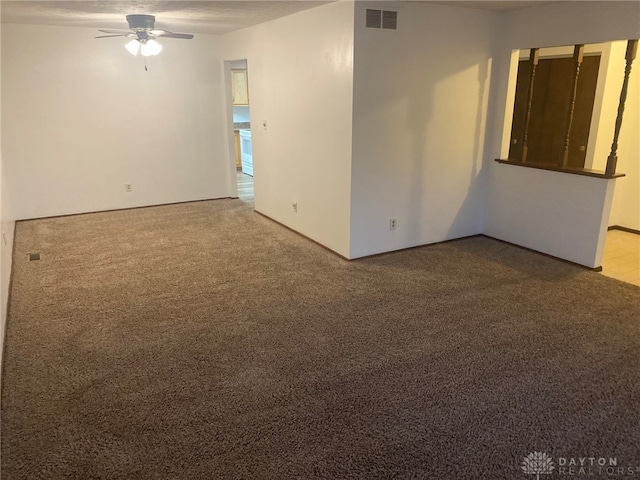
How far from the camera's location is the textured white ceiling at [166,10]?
388 cm

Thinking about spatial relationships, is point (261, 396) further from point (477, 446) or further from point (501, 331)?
point (501, 331)

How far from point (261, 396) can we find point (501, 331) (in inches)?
67.5

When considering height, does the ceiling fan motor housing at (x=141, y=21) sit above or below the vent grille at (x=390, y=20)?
above

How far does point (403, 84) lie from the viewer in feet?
13.9

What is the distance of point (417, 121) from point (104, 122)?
4.09 meters

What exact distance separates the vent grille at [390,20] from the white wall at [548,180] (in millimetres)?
1345

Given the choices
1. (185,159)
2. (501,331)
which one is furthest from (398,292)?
(185,159)

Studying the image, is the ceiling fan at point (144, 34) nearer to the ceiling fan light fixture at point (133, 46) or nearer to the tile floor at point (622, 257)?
the ceiling fan light fixture at point (133, 46)

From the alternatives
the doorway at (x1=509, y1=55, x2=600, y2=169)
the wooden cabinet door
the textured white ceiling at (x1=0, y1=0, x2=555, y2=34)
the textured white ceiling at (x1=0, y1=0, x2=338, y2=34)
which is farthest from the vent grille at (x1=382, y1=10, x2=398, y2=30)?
the wooden cabinet door

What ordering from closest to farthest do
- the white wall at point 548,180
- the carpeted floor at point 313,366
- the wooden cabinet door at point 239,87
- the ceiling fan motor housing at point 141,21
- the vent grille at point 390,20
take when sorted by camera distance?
the carpeted floor at point 313,366 < the white wall at point 548,180 < the vent grille at point 390,20 < the ceiling fan motor housing at point 141,21 < the wooden cabinet door at point 239,87

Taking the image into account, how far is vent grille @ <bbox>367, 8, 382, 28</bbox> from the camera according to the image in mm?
3861

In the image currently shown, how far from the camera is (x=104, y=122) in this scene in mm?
6016

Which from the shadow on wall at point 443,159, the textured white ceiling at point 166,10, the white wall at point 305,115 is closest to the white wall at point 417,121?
the shadow on wall at point 443,159

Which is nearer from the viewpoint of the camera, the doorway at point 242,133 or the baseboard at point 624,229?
the baseboard at point 624,229
